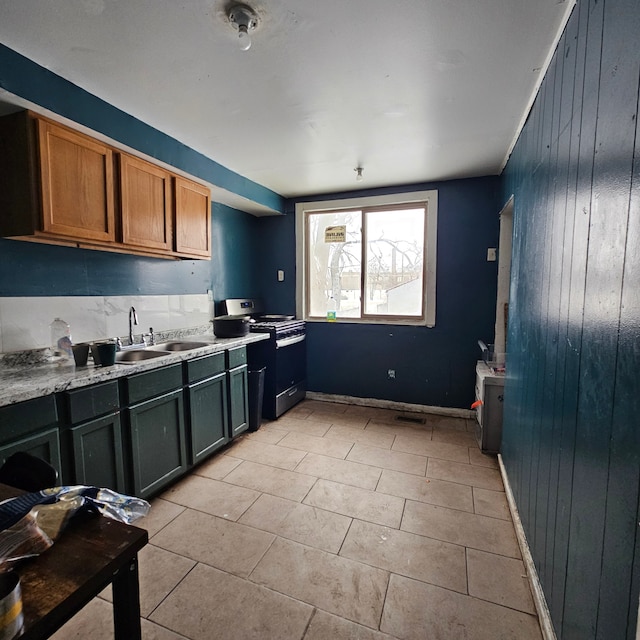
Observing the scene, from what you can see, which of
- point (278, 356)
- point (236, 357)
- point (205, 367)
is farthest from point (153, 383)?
point (278, 356)

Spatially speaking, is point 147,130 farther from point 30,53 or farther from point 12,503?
point 12,503

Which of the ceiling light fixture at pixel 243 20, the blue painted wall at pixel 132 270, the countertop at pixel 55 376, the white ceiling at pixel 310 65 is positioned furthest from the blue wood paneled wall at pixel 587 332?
the blue painted wall at pixel 132 270

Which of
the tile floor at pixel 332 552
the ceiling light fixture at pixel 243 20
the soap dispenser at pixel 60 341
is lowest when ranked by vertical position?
the tile floor at pixel 332 552

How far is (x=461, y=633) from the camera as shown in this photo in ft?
4.39

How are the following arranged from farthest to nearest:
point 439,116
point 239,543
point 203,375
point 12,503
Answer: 1. point 203,375
2. point 439,116
3. point 239,543
4. point 12,503

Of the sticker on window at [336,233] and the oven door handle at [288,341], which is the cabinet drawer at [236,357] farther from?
the sticker on window at [336,233]

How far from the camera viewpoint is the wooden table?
1.88 ft

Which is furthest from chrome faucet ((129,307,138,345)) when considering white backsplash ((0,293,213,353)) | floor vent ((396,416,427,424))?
floor vent ((396,416,427,424))

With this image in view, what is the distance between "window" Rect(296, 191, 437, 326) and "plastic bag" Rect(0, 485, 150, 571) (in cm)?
323

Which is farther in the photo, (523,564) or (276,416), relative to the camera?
(276,416)

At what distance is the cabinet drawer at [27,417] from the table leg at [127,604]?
1.08 metres

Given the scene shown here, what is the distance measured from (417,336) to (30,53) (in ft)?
11.4

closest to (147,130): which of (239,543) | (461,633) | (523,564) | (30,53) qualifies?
(30,53)

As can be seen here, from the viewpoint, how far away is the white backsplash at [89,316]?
6.39 ft
